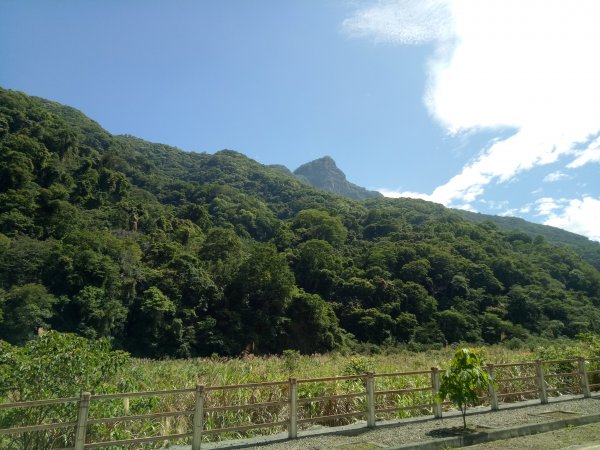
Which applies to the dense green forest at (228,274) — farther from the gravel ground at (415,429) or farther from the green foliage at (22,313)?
the gravel ground at (415,429)

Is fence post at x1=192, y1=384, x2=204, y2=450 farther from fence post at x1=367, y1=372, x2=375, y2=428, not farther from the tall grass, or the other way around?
fence post at x1=367, y1=372, x2=375, y2=428

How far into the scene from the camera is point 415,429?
8.34 m

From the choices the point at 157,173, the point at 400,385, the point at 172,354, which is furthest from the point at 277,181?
the point at 400,385

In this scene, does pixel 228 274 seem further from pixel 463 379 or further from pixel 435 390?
pixel 463 379

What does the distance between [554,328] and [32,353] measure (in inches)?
2347

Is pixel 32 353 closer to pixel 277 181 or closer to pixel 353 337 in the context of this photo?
pixel 353 337

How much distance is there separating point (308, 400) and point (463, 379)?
3046 mm

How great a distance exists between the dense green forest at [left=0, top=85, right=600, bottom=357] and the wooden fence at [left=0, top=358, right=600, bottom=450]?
30.2 meters

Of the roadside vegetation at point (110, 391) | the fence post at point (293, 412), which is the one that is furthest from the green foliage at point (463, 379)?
the fence post at point (293, 412)

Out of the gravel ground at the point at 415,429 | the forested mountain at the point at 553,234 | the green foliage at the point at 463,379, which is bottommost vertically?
the gravel ground at the point at 415,429

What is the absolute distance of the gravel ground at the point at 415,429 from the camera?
23.4 ft

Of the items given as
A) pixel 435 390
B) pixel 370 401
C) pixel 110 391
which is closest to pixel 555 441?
pixel 435 390

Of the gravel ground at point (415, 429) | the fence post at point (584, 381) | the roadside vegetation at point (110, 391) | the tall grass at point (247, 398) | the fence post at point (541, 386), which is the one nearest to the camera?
the roadside vegetation at point (110, 391)

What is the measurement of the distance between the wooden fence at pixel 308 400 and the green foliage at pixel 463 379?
0.66 metres
